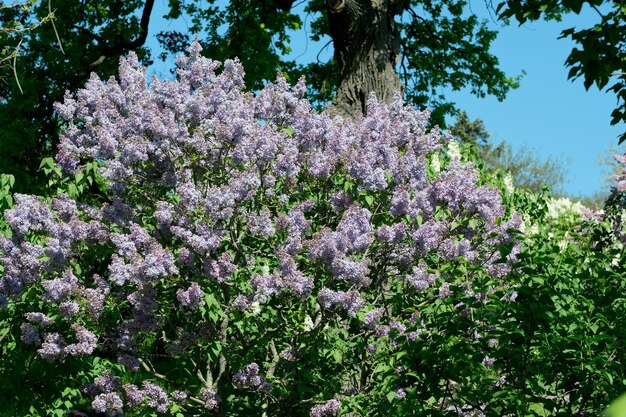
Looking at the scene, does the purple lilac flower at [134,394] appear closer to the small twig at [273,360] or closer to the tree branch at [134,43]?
the small twig at [273,360]

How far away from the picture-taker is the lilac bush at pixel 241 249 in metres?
5.70

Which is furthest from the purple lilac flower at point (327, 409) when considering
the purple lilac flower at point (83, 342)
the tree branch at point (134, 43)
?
the tree branch at point (134, 43)

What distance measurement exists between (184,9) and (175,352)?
14.2 meters

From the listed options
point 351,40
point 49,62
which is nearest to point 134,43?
point 49,62

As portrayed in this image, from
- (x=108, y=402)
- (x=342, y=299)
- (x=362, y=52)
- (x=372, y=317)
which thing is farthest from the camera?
(x=362, y=52)

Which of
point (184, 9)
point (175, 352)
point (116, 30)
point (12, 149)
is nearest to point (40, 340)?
point (175, 352)

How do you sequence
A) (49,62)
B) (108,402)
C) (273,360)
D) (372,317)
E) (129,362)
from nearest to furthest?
1. (372,317)
2. (108,402)
3. (129,362)
4. (273,360)
5. (49,62)

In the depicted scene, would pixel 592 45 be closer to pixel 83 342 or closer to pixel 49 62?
pixel 83 342

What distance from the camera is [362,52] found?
1038cm

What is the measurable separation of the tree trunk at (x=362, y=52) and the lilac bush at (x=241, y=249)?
3.15m

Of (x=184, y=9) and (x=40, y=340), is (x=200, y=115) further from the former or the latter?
(x=184, y=9)

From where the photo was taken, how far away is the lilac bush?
570 centimetres

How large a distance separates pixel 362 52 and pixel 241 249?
4.83m

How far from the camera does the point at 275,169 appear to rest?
618 centimetres
